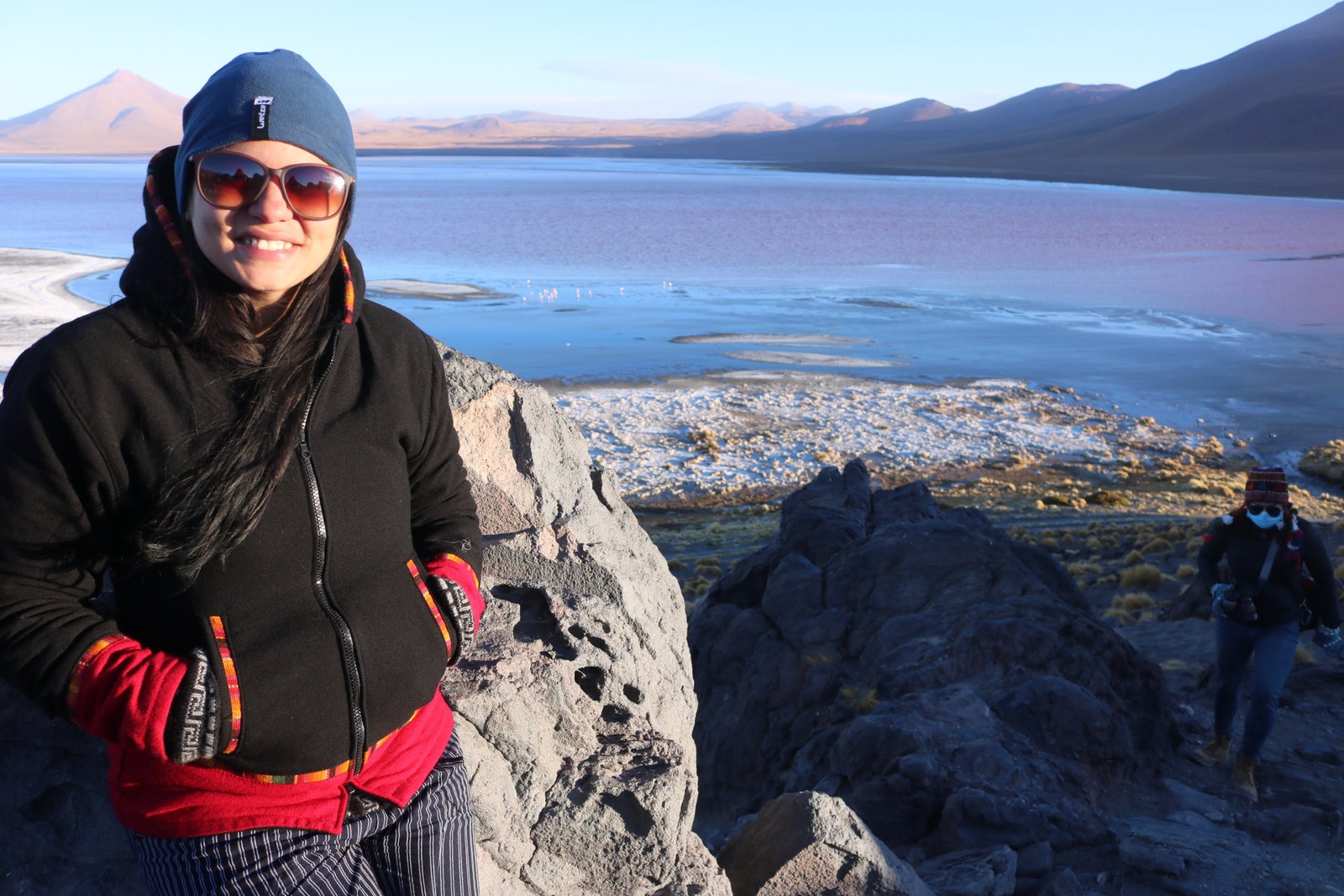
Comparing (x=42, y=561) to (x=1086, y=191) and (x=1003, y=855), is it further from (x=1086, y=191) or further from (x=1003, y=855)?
(x=1086, y=191)

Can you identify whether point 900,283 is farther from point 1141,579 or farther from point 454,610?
point 454,610

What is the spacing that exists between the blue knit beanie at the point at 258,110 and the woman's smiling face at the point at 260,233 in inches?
0.8

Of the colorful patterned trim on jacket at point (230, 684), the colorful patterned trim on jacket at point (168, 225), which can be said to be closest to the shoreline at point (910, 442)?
the colorful patterned trim on jacket at point (168, 225)

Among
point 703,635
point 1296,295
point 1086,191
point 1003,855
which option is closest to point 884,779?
point 1003,855

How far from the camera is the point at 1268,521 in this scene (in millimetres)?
6059

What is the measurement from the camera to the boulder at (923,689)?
208 inches

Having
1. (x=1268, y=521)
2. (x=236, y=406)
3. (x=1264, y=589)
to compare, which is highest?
Result: (x=236, y=406)

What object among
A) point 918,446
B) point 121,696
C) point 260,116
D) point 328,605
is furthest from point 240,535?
point 918,446

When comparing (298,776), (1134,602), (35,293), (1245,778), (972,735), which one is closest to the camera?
(298,776)

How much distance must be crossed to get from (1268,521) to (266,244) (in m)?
5.63

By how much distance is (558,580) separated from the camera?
3389 mm

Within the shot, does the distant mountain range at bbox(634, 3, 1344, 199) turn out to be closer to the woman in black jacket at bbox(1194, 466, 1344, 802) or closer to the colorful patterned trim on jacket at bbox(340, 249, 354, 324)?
the woman in black jacket at bbox(1194, 466, 1344, 802)

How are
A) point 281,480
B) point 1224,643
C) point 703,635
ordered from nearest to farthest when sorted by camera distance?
point 281,480 → point 1224,643 → point 703,635

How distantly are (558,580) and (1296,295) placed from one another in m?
48.4
